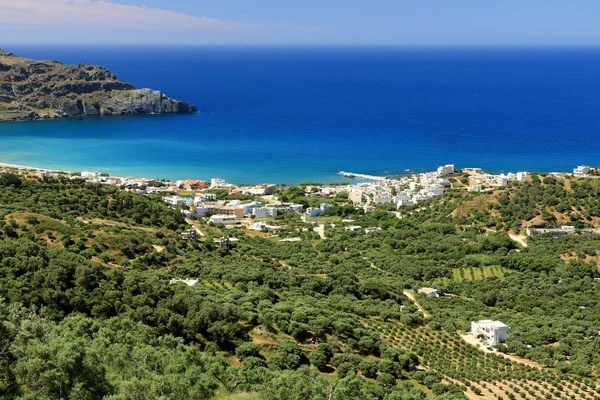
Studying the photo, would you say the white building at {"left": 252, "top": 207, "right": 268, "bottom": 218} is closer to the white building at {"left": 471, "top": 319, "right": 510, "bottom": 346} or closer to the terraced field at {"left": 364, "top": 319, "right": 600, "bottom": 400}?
the terraced field at {"left": 364, "top": 319, "right": 600, "bottom": 400}

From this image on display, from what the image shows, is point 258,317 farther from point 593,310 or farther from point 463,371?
point 593,310

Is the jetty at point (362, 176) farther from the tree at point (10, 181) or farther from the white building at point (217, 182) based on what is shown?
the tree at point (10, 181)

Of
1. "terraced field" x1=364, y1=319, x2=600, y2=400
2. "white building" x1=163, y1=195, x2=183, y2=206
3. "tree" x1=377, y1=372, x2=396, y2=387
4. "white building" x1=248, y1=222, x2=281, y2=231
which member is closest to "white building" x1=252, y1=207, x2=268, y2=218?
"white building" x1=248, y1=222, x2=281, y2=231

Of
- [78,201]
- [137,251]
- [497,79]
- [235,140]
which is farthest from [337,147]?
[497,79]

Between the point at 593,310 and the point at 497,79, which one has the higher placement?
the point at 497,79

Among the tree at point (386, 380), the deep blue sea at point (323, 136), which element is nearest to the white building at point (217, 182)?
the deep blue sea at point (323, 136)

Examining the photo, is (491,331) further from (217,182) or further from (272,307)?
(217,182)

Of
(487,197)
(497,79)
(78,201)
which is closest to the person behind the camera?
(78,201)
